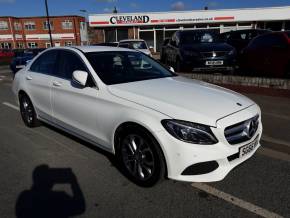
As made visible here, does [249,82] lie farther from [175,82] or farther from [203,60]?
[175,82]

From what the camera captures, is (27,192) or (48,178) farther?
(48,178)

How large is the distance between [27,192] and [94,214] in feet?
3.13

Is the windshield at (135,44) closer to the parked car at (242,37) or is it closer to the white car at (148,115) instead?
the parked car at (242,37)

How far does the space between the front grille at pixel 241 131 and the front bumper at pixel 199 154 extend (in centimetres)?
5

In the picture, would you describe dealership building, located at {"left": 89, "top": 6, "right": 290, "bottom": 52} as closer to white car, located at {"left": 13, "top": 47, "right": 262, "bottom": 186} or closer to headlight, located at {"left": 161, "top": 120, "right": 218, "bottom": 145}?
white car, located at {"left": 13, "top": 47, "right": 262, "bottom": 186}

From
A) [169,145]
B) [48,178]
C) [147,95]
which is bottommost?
[48,178]

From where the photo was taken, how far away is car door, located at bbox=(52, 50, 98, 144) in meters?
3.64

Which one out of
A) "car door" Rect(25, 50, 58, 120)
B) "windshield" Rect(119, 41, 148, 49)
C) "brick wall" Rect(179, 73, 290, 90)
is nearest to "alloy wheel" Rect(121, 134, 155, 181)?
"car door" Rect(25, 50, 58, 120)

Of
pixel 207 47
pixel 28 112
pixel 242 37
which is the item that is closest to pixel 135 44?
pixel 242 37

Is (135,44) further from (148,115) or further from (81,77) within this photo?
(148,115)

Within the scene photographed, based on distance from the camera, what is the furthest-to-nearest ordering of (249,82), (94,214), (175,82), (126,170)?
(249,82), (175,82), (126,170), (94,214)

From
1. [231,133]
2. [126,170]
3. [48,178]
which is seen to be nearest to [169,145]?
[231,133]

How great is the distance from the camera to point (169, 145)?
2758 mm

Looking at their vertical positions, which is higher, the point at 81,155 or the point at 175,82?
the point at 175,82
